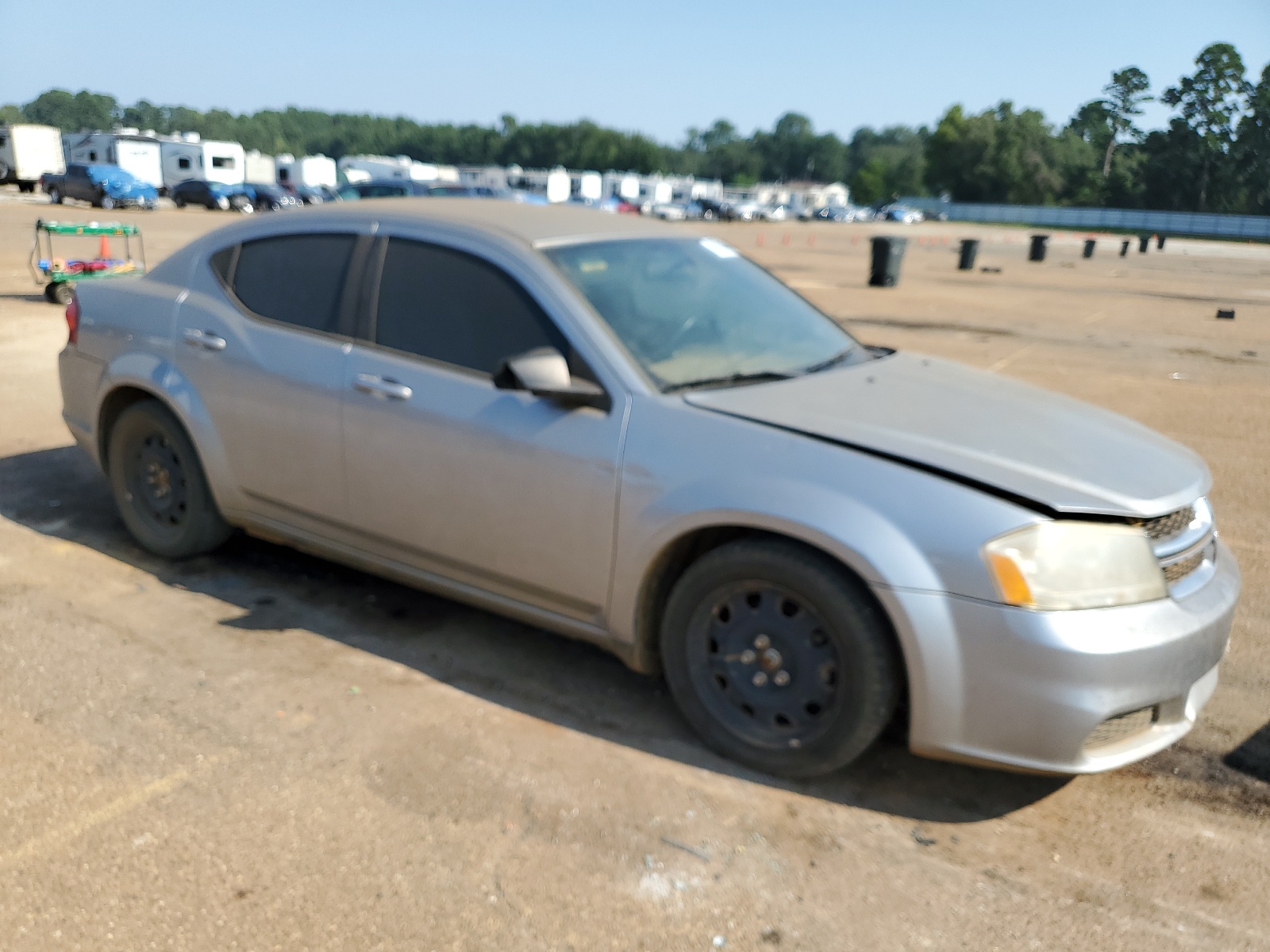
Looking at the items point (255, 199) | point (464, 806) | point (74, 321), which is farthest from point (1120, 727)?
point (255, 199)

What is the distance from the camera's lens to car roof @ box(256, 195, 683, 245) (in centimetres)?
395

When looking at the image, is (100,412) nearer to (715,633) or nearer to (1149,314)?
(715,633)

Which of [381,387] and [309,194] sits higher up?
[309,194]

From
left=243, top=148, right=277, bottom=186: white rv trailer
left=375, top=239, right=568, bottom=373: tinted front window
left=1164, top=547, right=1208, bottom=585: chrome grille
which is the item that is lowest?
left=1164, top=547, right=1208, bottom=585: chrome grille

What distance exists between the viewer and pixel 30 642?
13.1 feet

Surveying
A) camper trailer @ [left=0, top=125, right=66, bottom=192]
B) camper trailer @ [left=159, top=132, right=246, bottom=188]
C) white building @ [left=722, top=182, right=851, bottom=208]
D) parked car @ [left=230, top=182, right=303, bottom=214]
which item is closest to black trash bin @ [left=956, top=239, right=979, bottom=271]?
parked car @ [left=230, top=182, right=303, bottom=214]

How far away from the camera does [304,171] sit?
62.8 m

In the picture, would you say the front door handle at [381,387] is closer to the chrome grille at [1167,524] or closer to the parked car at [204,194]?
the chrome grille at [1167,524]

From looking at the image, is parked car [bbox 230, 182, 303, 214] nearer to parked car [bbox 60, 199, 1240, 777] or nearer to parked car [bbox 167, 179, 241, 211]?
parked car [bbox 167, 179, 241, 211]

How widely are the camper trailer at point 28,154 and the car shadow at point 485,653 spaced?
172ft

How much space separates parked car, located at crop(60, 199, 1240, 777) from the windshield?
0.05 feet

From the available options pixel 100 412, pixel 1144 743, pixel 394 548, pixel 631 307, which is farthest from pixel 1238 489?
pixel 100 412

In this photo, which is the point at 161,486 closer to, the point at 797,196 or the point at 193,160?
the point at 193,160

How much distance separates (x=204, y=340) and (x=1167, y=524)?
11.9 ft
